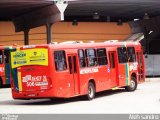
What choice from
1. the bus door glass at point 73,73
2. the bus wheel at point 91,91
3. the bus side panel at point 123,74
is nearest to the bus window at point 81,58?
the bus door glass at point 73,73

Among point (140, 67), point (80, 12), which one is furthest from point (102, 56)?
point (80, 12)

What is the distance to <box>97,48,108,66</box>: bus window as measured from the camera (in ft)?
79.6

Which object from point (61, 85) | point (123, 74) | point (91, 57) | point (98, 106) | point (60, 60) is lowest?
point (98, 106)

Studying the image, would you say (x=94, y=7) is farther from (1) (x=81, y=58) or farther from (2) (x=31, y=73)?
(2) (x=31, y=73)

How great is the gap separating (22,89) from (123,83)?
645 centimetres

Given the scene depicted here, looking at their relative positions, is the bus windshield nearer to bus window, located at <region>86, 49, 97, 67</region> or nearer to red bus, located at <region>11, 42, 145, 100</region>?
red bus, located at <region>11, 42, 145, 100</region>

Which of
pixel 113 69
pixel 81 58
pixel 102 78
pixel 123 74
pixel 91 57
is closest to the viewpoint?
pixel 81 58

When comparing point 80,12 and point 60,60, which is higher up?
point 80,12

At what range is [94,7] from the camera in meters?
42.6

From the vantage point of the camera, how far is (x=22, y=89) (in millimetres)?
21469

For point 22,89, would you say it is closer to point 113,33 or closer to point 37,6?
point 37,6

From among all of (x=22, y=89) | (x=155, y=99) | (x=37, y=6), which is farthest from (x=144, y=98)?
(x=37, y=6)

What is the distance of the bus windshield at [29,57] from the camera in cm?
2105

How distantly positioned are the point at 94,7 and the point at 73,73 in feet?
69.1
